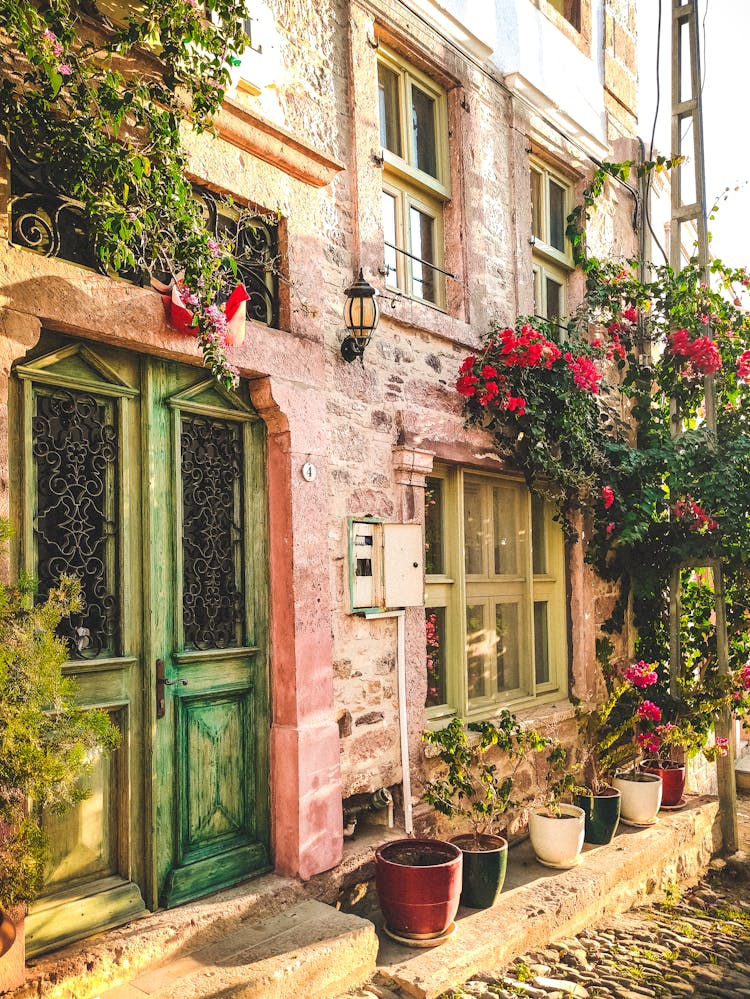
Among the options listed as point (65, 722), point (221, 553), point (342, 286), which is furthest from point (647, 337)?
point (65, 722)

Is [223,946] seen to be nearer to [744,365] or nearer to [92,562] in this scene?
[92,562]

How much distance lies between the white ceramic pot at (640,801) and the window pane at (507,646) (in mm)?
1071

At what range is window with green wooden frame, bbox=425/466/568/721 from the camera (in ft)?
18.2

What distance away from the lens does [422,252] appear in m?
5.69

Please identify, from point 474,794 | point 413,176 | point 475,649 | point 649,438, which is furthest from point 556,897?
point 413,176

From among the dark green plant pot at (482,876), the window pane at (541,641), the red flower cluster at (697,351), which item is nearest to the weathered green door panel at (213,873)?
the dark green plant pot at (482,876)

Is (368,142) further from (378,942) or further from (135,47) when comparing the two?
(378,942)

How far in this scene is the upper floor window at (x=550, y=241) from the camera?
684 cm

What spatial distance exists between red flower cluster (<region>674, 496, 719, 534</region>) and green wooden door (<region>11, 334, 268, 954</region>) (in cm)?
377

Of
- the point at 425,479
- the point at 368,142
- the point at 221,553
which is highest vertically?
the point at 368,142

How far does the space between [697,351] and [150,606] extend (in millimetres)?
4949

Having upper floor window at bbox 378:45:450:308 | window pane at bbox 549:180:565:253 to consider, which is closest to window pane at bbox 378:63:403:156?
upper floor window at bbox 378:45:450:308

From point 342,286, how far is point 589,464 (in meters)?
2.54

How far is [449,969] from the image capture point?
3.82 m
